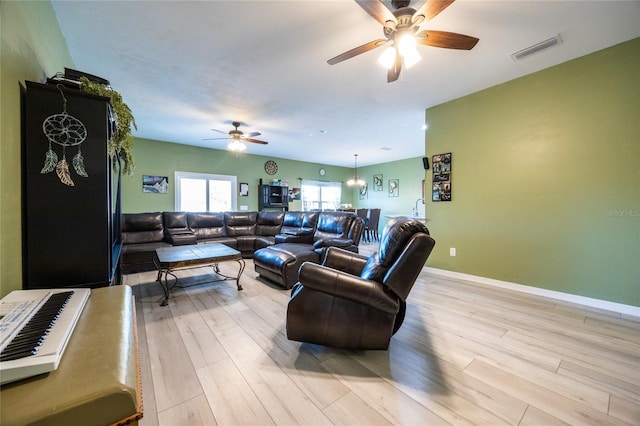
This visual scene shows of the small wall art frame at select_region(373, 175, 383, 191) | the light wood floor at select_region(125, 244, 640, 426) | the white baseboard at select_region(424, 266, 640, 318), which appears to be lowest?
the light wood floor at select_region(125, 244, 640, 426)

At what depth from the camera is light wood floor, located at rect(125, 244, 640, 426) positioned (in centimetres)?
126

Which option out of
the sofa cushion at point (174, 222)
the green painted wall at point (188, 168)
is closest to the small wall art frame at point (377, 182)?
the green painted wall at point (188, 168)

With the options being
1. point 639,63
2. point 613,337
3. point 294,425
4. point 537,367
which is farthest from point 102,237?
point 639,63

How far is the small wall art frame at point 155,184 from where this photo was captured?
216 inches

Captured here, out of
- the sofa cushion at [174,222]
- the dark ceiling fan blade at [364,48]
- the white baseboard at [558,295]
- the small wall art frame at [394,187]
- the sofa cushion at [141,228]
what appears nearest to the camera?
the dark ceiling fan blade at [364,48]

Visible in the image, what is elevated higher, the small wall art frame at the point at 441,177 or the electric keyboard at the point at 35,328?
the small wall art frame at the point at 441,177

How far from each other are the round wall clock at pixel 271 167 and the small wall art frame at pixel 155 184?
264 centimetres

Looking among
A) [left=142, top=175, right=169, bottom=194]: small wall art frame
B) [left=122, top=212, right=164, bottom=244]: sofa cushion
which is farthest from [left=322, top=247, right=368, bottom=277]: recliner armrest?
[left=142, top=175, right=169, bottom=194]: small wall art frame

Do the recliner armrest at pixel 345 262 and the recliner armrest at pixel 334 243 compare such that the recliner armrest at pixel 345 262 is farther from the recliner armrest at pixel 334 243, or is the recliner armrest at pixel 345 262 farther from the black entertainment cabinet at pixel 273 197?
the black entertainment cabinet at pixel 273 197

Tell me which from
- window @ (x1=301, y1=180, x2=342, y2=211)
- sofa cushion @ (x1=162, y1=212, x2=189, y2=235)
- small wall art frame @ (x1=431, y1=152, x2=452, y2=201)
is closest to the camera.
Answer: small wall art frame @ (x1=431, y1=152, x2=452, y2=201)

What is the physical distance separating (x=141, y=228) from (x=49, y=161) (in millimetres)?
3936

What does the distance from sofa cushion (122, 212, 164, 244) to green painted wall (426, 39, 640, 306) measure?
5.28 m

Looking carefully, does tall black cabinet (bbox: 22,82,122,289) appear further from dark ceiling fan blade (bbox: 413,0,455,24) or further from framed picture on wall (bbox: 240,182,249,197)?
framed picture on wall (bbox: 240,182,249,197)

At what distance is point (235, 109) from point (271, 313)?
319cm
